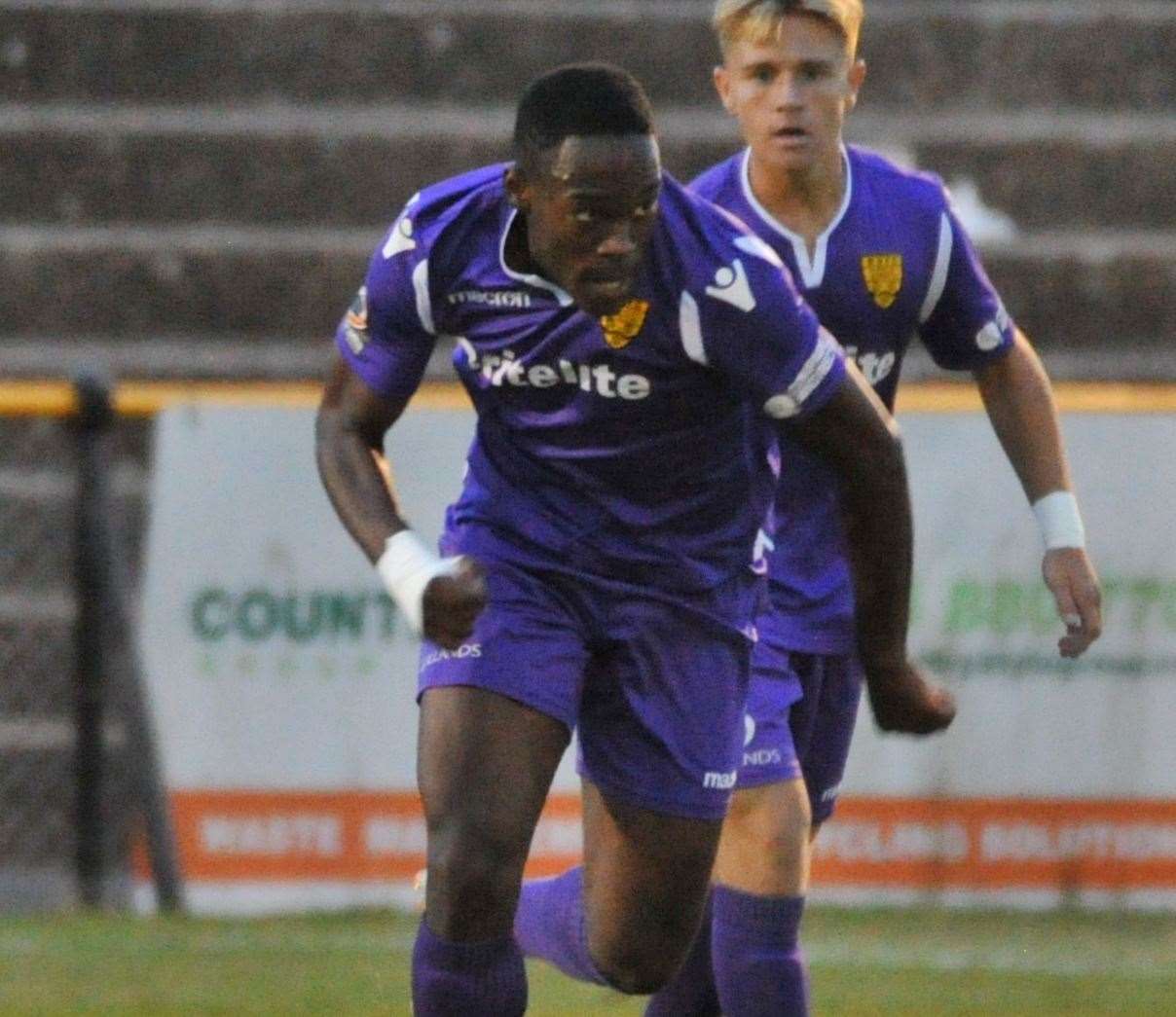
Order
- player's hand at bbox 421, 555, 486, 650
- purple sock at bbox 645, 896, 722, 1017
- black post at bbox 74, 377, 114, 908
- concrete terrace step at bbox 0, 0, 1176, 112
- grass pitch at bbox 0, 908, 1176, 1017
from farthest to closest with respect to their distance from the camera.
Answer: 1. concrete terrace step at bbox 0, 0, 1176, 112
2. black post at bbox 74, 377, 114, 908
3. grass pitch at bbox 0, 908, 1176, 1017
4. purple sock at bbox 645, 896, 722, 1017
5. player's hand at bbox 421, 555, 486, 650

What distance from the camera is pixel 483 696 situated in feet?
14.6

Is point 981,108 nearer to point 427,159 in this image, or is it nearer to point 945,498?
point 427,159

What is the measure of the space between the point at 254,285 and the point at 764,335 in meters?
6.13

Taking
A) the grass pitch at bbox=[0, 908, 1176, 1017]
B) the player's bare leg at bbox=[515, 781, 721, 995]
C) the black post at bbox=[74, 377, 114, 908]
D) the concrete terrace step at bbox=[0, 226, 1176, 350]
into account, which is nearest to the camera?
the player's bare leg at bbox=[515, 781, 721, 995]

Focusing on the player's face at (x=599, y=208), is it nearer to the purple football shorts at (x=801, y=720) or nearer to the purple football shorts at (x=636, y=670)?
the purple football shorts at (x=636, y=670)

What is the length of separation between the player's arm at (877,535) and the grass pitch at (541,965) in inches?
69.0

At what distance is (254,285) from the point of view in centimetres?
1020

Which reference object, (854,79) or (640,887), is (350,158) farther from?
(640,887)

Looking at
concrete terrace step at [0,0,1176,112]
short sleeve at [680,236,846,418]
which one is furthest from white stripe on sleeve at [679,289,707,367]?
concrete terrace step at [0,0,1176,112]

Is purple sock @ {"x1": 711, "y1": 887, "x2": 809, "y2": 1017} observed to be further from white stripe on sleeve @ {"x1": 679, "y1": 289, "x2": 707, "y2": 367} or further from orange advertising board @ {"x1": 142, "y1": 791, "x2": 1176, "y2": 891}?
orange advertising board @ {"x1": 142, "y1": 791, "x2": 1176, "y2": 891}

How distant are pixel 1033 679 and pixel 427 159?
364 cm

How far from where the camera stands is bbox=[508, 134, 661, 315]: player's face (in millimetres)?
4145

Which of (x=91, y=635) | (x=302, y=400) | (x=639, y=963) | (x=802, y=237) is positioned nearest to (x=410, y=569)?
(x=639, y=963)

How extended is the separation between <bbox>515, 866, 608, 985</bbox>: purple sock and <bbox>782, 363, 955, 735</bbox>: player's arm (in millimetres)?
875
